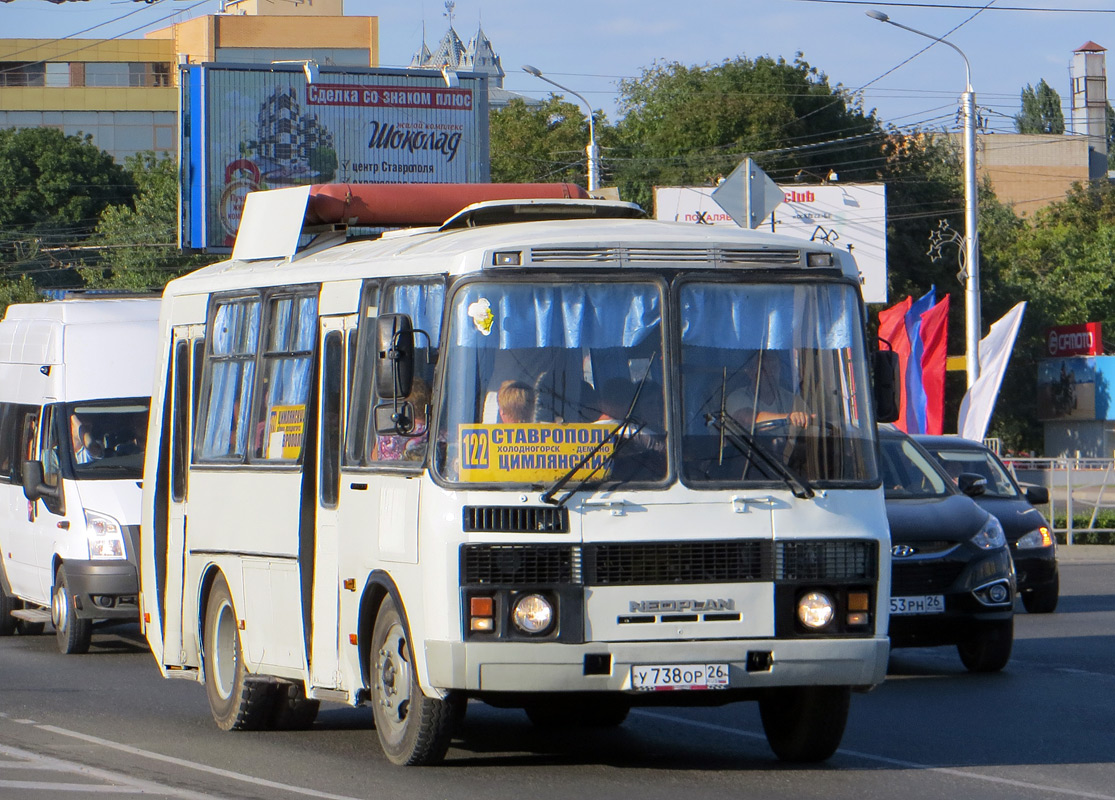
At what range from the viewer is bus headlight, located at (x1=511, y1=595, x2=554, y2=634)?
7.93m

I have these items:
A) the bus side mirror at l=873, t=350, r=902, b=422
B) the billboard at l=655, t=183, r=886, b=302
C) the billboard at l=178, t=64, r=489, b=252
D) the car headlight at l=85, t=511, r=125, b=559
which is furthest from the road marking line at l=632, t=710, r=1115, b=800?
the billboard at l=655, t=183, r=886, b=302

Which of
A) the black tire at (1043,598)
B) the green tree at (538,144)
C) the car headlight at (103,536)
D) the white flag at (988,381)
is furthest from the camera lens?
the green tree at (538,144)

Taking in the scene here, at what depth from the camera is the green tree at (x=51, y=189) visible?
77.1 metres

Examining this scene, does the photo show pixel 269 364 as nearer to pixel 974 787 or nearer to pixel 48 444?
pixel 974 787

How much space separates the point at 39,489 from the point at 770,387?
350 inches

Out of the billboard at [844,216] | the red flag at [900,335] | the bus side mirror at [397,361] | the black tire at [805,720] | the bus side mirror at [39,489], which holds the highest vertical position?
the billboard at [844,216]

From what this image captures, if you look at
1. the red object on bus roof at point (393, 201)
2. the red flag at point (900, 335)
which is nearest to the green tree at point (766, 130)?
the red flag at point (900, 335)

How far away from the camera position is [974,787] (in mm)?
8148

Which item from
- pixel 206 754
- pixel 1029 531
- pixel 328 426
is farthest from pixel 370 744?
pixel 1029 531

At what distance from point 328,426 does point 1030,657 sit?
6.80 m

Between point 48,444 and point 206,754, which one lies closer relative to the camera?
point 206,754

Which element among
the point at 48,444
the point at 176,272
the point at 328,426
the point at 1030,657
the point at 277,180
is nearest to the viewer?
the point at 328,426

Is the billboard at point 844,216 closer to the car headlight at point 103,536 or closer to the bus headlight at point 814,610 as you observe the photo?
the car headlight at point 103,536

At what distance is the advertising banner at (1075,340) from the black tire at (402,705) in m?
55.6
